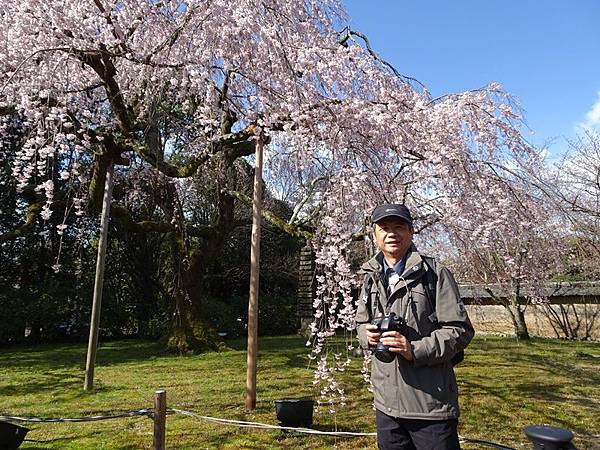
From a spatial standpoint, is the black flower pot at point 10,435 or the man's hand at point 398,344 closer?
the man's hand at point 398,344

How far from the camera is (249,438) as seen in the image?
3.56 m

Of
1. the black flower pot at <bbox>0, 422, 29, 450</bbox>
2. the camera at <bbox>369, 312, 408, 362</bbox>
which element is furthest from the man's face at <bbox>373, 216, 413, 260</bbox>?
the black flower pot at <bbox>0, 422, 29, 450</bbox>

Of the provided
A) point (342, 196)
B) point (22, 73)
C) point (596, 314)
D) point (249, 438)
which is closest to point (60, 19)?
point (22, 73)

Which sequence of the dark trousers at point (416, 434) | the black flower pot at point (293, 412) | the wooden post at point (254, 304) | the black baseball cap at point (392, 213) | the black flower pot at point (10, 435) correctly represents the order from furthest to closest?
the wooden post at point (254, 304) → the black flower pot at point (293, 412) → the black flower pot at point (10, 435) → the black baseball cap at point (392, 213) → the dark trousers at point (416, 434)

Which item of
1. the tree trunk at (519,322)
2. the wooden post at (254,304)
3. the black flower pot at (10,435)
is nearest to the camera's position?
the black flower pot at (10,435)

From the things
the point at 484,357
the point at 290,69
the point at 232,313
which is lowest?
the point at 484,357

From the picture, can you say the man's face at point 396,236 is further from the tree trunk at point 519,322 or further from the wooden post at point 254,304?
the tree trunk at point 519,322

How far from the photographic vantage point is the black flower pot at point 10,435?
269 centimetres

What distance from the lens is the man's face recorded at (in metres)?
1.84

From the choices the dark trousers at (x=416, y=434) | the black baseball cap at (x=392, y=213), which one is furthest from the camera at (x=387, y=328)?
the black baseball cap at (x=392, y=213)

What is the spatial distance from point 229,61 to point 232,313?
870cm

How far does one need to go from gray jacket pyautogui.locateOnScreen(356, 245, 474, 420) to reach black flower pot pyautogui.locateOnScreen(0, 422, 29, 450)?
88.2 inches

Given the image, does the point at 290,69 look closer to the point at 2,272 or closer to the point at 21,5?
the point at 21,5

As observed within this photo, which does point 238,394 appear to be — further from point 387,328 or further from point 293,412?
point 387,328
